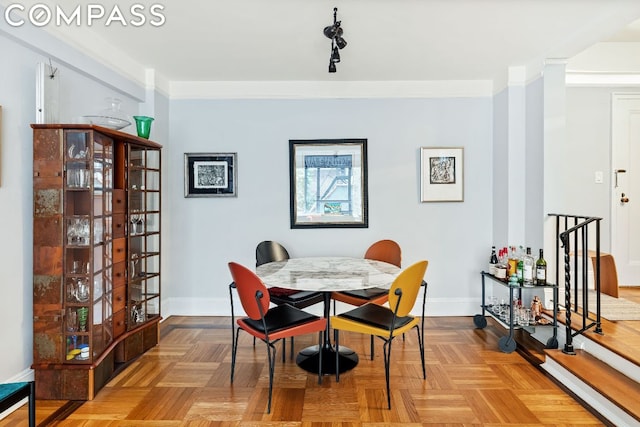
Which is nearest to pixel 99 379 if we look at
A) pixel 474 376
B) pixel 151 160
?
pixel 151 160

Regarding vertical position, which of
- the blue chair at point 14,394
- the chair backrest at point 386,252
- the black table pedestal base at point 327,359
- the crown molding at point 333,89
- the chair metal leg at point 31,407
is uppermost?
the crown molding at point 333,89

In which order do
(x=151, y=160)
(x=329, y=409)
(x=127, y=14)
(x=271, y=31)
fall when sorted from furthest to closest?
(x=151, y=160) → (x=271, y=31) → (x=127, y=14) → (x=329, y=409)

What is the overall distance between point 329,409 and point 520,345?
1.94 m

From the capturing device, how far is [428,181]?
4.16m

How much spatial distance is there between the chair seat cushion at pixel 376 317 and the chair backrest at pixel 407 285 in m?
0.13

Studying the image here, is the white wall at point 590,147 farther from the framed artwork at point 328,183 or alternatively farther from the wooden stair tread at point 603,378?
the framed artwork at point 328,183

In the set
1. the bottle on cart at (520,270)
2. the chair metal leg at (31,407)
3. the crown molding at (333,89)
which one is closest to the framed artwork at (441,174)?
the crown molding at (333,89)

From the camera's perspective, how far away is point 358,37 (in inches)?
123

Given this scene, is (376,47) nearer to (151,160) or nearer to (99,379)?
(151,160)

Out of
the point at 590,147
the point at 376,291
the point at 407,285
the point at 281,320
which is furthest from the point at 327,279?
the point at 590,147

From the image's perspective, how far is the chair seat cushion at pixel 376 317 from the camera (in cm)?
251

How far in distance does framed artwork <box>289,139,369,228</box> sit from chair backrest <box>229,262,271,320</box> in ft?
6.01

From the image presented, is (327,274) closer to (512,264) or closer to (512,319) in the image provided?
(512,319)

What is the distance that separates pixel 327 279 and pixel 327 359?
0.81 m
